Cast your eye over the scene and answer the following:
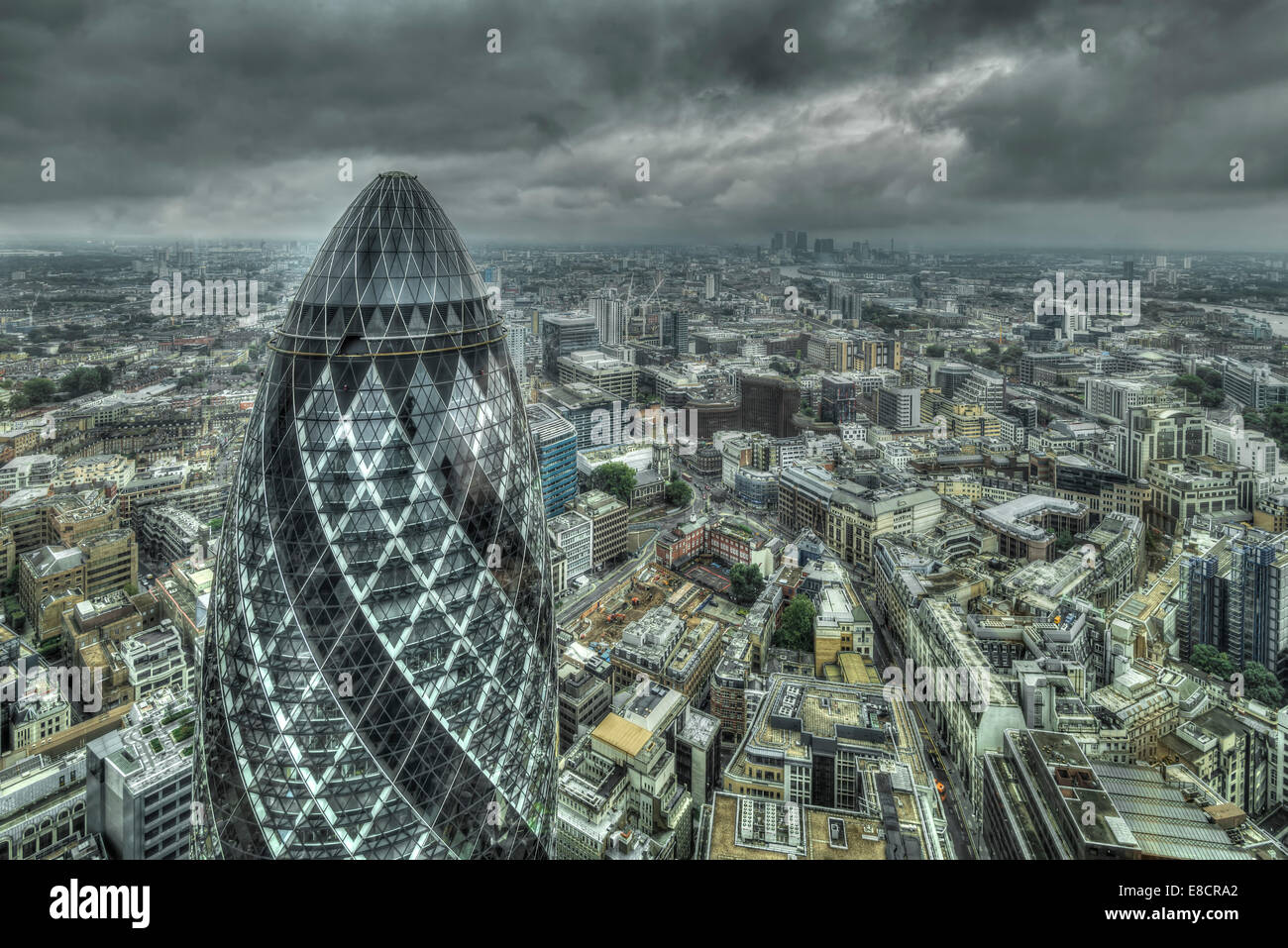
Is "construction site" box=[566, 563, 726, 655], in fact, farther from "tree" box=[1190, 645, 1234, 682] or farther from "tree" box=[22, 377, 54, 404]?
"tree" box=[22, 377, 54, 404]

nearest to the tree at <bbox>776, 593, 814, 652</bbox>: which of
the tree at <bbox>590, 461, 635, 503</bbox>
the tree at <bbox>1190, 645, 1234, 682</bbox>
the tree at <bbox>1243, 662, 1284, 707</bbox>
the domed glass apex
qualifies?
the tree at <bbox>1190, 645, 1234, 682</bbox>

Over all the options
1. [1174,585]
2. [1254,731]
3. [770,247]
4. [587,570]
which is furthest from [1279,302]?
[770,247]

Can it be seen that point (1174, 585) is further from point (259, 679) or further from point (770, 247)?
point (770, 247)

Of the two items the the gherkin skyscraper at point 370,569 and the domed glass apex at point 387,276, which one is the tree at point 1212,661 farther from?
the domed glass apex at point 387,276

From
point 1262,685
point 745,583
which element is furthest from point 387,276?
point 1262,685

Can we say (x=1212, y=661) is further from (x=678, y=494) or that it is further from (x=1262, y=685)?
(x=678, y=494)
